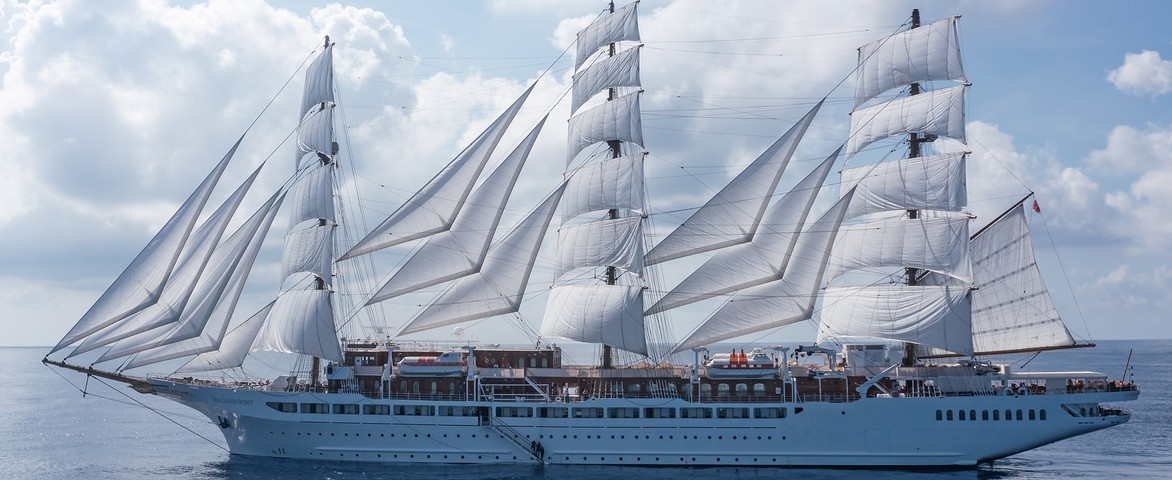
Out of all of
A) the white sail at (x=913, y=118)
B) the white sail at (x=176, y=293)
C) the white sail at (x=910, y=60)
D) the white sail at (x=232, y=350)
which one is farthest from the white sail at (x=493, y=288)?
the white sail at (x=910, y=60)

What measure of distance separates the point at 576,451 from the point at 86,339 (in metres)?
18.4

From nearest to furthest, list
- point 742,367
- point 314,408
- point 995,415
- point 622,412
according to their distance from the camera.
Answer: point 995,415
point 622,412
point 314,408
point 742,367

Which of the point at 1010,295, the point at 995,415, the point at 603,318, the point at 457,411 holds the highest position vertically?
the point at 1010,295

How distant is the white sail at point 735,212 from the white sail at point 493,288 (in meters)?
5.22

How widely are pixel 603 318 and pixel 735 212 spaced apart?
6900 millimetres

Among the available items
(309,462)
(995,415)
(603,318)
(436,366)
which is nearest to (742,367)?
(603,318)

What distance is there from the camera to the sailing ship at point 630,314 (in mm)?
36344

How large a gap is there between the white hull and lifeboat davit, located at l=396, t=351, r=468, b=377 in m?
1.33

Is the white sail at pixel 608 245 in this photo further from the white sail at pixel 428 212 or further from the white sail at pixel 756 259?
the white sail at pixel 428 212

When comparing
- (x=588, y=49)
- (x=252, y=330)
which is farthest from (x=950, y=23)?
(x=252, y=330)

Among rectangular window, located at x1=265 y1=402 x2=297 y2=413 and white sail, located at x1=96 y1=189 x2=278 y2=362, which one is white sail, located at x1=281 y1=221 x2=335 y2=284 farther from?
rectangular window, located at x1=265 y1=402 x2=297 y2=413

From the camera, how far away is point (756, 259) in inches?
1508

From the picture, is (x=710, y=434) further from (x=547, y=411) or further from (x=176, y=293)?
(x=176, y=293)

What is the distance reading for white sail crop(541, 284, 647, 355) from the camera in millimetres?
38875
